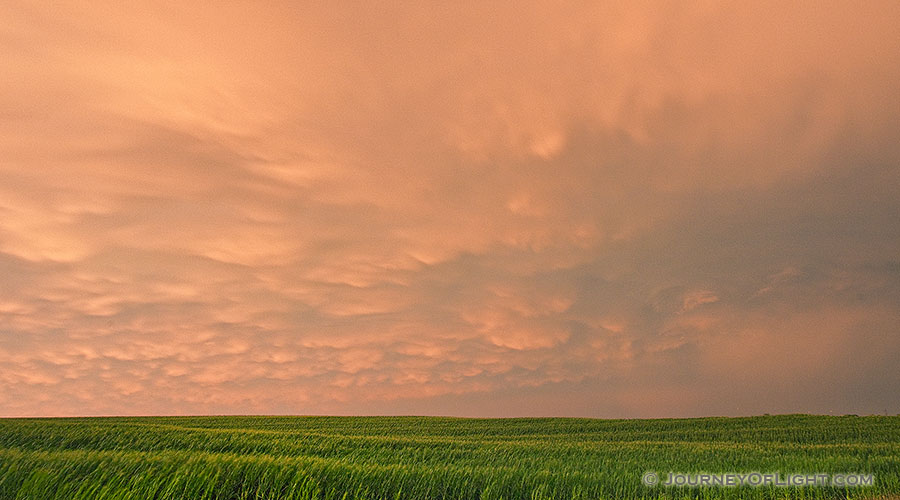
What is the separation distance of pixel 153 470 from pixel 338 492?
3797 mm

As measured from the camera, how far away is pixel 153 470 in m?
11.8

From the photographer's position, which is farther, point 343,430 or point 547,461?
point 343,430

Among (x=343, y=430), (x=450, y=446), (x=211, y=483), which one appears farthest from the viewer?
(x=343, y=430)

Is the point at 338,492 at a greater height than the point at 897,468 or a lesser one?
lesser

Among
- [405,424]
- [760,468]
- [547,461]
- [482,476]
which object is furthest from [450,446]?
[405,424]

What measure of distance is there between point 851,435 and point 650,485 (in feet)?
74.3

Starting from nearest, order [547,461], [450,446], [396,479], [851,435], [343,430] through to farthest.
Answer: [396,479] < [547,461] < [450,446] < [851,435] < [343,430]

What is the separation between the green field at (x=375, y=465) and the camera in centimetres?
1104

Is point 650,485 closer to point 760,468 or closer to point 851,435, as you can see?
point 760,468

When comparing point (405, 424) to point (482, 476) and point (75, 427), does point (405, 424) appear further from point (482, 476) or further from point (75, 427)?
point (482, 476)

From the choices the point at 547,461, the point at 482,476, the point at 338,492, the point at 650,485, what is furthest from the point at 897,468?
the point at 338,492

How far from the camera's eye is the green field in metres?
11.0

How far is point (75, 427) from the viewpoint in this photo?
23.5m

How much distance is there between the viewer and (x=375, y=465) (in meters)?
13.9
